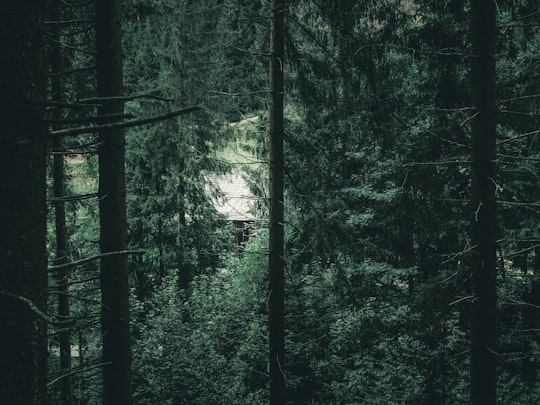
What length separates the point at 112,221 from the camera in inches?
195

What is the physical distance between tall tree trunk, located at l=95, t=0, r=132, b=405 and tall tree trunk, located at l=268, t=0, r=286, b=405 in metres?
3.92

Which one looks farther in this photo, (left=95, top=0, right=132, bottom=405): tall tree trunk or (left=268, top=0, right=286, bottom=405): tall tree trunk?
(left=268, top=0, right=286, bottom=405): tall tree trunk

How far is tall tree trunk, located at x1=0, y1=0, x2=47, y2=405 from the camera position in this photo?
6.36 feet

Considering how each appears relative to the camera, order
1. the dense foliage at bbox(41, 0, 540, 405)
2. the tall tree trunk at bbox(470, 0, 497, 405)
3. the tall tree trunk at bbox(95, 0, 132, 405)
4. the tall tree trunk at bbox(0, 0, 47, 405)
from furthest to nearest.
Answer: the dense foliage at bbox(41, 0, 540, 405)
the tall tree trunk at bbox(470, 0, 497, 405)
the tall tree trunk at bbox(95, 0, 132, 405)
the tall tree trunk at bbox(0, 0, 47, 405)

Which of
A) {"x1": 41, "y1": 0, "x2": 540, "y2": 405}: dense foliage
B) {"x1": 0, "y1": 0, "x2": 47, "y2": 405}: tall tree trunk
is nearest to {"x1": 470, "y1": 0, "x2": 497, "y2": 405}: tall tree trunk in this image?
{"x1": 41, "y1": 0, "x2": 540, "y2": 405}: dense foliage

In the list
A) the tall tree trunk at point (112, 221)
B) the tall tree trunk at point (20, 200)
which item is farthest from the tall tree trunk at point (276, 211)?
the tall tree trunk at point (20, 200)

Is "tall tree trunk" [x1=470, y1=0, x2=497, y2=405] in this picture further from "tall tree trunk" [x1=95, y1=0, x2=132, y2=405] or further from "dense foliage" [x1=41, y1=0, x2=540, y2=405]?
"tall tree trunk" [x1=95, y1=0, x2=132, y2=405]

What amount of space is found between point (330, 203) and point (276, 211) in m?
3.46

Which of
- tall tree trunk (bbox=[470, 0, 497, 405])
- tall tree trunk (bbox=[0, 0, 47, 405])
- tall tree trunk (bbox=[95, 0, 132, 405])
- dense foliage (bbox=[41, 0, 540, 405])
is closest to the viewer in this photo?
tall tree trunk (bbox=[0, 0, 47, 405])

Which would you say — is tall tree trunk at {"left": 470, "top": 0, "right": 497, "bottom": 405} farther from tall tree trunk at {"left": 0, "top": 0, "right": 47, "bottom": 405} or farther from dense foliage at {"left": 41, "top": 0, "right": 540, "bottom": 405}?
→ tall tree trunk at {"left": 0, "top": 0, "right": 47, "bottom": 405}

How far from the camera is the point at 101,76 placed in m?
4.84

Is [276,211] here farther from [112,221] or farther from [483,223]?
[112,221]

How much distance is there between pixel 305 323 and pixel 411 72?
28.2 ft

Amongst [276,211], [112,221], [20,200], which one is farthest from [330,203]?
[20,200]
